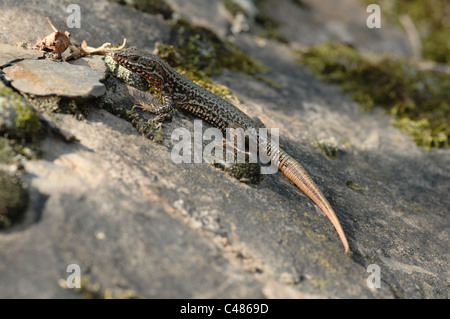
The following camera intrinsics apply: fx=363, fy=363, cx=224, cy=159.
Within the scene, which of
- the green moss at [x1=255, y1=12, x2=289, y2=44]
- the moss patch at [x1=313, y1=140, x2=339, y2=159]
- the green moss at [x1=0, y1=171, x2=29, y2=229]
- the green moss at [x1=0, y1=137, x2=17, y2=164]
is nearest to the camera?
the green moss at [x1=0, y1=171, x2=29, y2=229]

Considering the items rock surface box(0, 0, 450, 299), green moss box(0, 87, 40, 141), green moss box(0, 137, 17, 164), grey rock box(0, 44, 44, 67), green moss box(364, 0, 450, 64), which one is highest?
green moss box(364, 0, 450, 64)

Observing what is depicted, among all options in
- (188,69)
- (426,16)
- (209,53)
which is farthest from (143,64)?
→ (426,16)

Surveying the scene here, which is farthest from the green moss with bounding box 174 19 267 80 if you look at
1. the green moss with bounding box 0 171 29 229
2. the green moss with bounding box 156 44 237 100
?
the green moss with bounding box 0 171 29 229

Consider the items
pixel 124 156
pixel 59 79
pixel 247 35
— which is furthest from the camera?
pixel 247 35

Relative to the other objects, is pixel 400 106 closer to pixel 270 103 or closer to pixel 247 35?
pixel 270 103

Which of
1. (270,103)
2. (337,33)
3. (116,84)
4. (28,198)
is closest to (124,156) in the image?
(28,198)

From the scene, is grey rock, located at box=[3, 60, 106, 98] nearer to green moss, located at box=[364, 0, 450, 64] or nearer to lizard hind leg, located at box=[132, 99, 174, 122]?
lizard hind leg, located at box=[132, 99, 174, 122]
